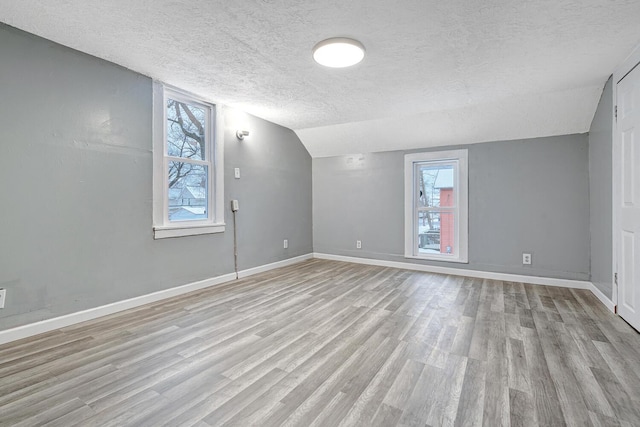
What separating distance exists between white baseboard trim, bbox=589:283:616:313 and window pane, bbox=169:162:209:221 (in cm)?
437

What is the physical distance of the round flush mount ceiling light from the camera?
225 centimetres

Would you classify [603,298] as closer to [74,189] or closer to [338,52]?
[338,52]

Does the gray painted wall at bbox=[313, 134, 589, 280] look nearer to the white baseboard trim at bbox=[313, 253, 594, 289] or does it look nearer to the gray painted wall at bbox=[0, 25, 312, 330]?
the white baseboard trim at bbox=[313, 253, 594, 289]

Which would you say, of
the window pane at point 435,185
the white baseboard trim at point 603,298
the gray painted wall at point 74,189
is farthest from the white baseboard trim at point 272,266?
the white baseboard trim at point 603,298

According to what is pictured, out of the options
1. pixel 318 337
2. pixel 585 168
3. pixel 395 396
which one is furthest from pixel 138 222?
pixel 585 168

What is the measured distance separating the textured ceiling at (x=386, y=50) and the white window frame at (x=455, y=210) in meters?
0.52

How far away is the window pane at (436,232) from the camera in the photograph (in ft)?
14.9

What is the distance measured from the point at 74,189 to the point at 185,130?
137 centimetres

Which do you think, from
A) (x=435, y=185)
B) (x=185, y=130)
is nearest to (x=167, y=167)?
(x=185, y=130)

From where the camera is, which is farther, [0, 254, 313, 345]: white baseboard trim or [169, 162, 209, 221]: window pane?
[169, 162, 209, 221]: window pane

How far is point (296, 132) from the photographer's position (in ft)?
16.6

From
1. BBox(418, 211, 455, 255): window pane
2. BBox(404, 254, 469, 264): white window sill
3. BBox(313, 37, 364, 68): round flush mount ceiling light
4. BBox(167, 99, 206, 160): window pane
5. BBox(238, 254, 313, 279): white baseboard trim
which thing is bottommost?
BBox(238, 254, 313, 279): white baseboard trim

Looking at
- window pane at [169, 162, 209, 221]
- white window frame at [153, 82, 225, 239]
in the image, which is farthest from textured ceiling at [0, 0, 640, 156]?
window pane at [169, 162, 209, 221]

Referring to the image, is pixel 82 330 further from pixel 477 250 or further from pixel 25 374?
pixel 477 250
